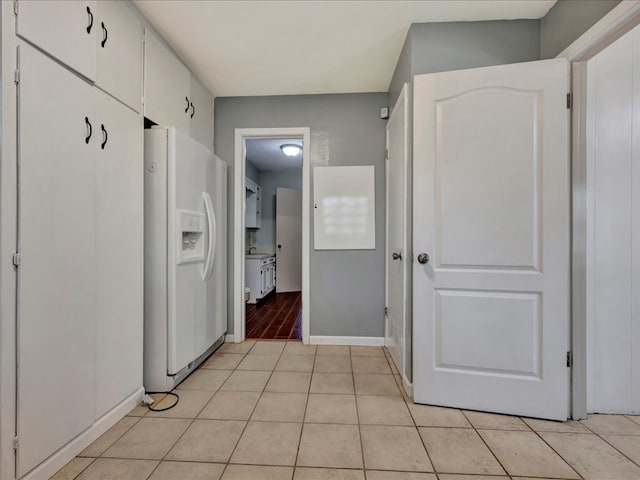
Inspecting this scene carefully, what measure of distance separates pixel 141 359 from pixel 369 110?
288cm

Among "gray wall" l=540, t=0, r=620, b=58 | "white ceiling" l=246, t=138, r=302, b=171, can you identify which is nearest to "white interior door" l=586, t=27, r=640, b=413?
"gray wall" l=540, t=0, r=620, b=58

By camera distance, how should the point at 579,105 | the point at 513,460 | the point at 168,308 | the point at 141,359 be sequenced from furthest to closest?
the point at 168,308, the point at 141,359, the point at 579,105, the point at 513,460

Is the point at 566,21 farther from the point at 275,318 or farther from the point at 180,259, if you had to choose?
the point at 275,318

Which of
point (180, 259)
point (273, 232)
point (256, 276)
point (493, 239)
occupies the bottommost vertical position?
point (256, 276)

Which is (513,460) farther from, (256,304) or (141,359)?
(256,304)

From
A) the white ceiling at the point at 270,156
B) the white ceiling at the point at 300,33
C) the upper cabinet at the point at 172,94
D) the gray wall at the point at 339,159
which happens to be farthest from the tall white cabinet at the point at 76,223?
the white ceiling at the point at 270,156

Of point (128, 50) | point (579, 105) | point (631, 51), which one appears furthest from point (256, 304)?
point (631, 51)

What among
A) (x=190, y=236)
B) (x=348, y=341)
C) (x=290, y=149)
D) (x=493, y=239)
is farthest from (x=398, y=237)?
(x=290, y=149)

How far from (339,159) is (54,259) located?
2.33 metres

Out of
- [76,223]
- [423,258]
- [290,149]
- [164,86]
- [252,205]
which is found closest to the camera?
[76,223]

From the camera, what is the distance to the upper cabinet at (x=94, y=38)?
46.5 inches

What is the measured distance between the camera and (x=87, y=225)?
1427 millimetres

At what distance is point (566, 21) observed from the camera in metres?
1.67

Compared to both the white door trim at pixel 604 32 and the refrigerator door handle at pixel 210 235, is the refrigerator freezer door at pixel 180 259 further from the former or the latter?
the white door trim at pixel 604 32
